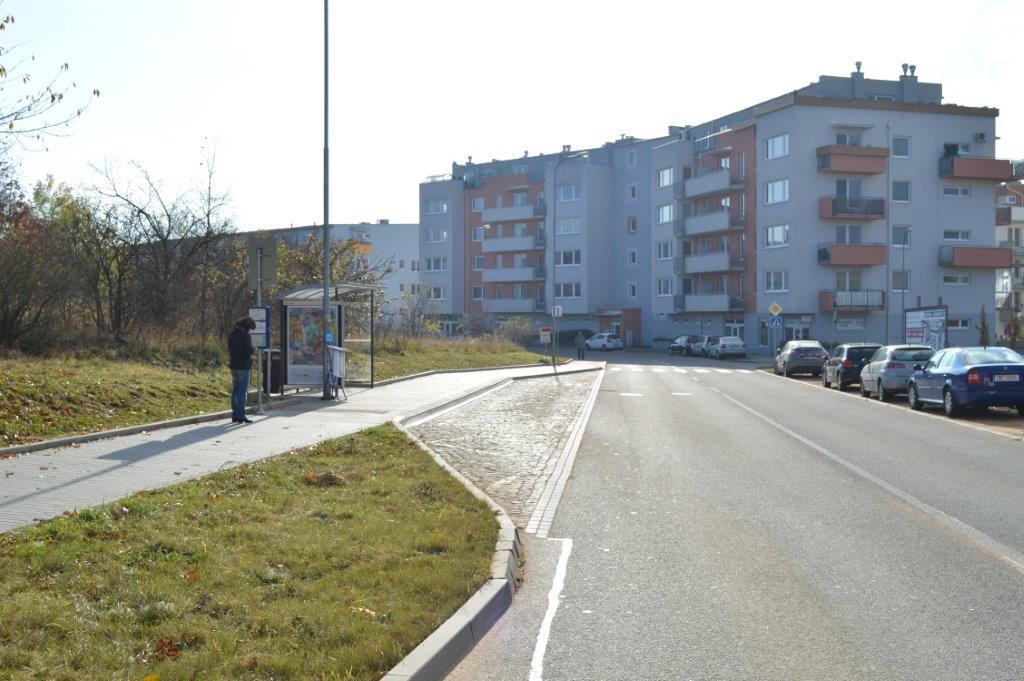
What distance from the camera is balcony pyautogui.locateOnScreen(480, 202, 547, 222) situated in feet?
302

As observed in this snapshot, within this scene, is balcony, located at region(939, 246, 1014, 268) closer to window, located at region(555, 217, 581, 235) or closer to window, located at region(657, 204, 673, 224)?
window, located at region(657, 204, 673, 224)

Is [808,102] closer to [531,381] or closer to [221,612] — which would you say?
[531,381]

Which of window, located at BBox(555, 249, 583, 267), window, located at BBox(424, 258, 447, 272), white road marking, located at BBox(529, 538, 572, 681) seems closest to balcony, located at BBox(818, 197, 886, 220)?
window, located at BBox(555, 249, 583, 267)

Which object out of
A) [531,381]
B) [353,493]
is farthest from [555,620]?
[531,381]

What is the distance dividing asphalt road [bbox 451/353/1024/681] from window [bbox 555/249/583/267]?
73253mm

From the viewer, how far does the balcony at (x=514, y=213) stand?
302 ft

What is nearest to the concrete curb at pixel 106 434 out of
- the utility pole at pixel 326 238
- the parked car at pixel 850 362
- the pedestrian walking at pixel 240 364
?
the pedestrian walking at pixel 240 364

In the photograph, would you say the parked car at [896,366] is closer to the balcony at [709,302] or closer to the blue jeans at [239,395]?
the blue jeans at [239,395]

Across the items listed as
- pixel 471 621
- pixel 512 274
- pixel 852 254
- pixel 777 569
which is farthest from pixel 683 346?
pixel 471 621

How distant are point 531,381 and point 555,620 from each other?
91.4 ft

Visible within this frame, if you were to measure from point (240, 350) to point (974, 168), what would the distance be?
59.7 meters

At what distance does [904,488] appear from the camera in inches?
452

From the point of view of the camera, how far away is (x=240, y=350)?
17.4 meters

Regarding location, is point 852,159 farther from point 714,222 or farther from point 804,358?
point 804,358
